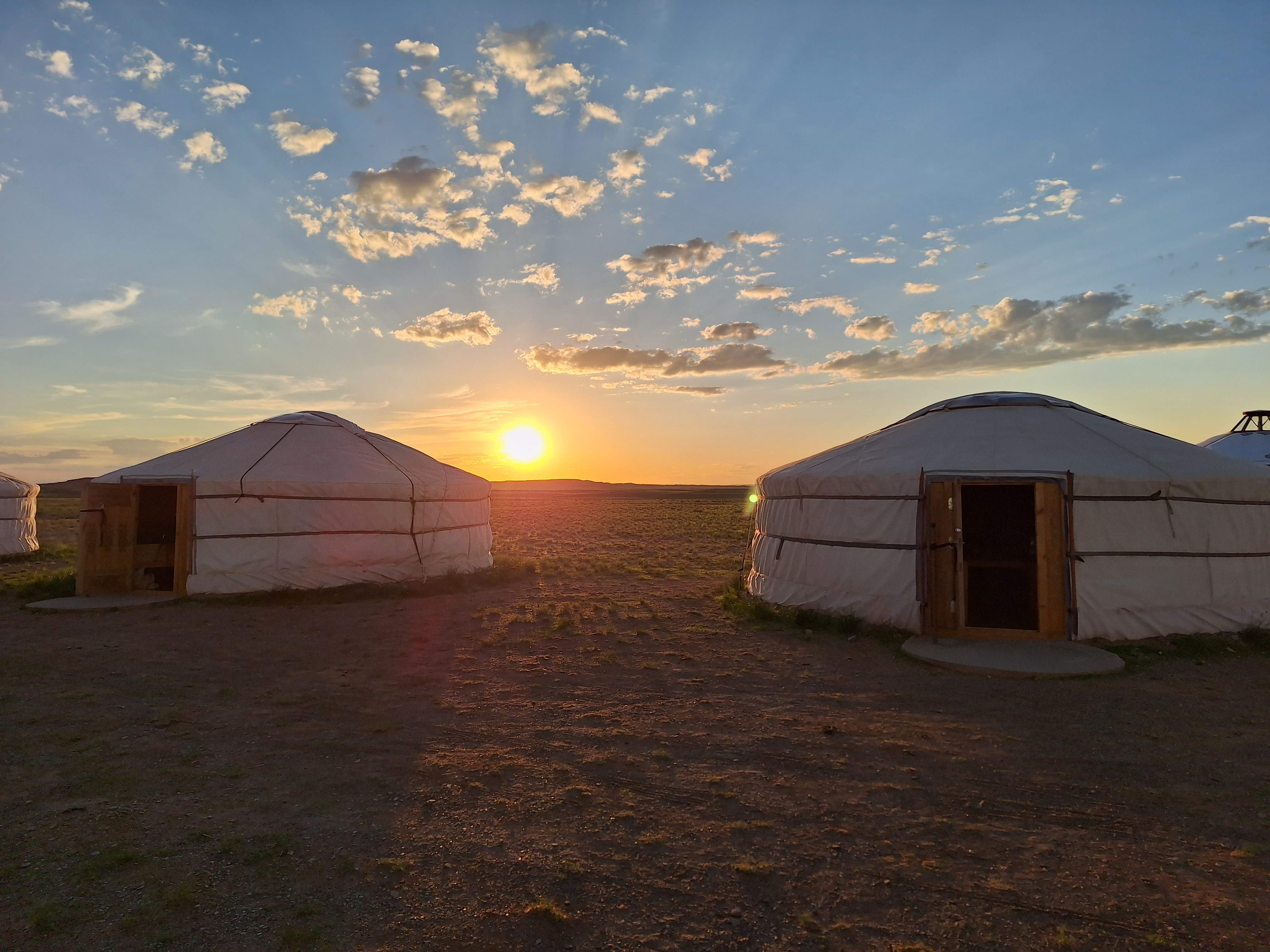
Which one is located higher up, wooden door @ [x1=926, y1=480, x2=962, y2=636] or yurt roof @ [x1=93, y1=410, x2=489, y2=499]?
yurt roof @ [x1=93, y1=410, x2=489, y2=499]

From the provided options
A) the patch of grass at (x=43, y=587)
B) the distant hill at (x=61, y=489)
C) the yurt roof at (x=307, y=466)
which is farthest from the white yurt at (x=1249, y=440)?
the distant hill at (x=61, y=489)

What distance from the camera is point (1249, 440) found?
18.1 m

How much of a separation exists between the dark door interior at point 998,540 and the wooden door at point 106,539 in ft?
37.3

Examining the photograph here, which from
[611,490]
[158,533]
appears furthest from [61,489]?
[158,533]

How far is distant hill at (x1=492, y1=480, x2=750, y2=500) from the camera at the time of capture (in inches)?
2830

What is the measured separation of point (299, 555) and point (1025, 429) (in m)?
9.34

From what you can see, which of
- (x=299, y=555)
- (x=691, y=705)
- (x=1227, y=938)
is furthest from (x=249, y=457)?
Result: (x=1227, y=938)

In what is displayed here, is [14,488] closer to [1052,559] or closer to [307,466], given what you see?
[307,466]

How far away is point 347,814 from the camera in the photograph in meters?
3.41

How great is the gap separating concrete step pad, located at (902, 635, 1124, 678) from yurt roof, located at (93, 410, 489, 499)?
7.38 meters

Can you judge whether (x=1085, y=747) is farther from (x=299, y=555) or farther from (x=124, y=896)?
(x=299, y=555)

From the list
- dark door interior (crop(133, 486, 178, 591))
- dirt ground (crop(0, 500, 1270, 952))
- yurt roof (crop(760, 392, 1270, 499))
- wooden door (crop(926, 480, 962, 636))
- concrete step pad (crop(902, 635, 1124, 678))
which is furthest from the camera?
dark door interior (crop(133, 486, 178, 591))

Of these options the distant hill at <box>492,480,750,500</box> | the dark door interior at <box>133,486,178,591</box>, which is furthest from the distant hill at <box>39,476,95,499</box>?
the dark door interior at <box>133,486,178,591</box>

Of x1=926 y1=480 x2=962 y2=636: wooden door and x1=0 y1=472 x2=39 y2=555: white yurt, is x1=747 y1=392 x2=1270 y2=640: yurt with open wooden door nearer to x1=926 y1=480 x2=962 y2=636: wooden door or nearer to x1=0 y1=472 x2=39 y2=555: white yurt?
x1=926 y1=480 x2=962 y2=636: wooden door
